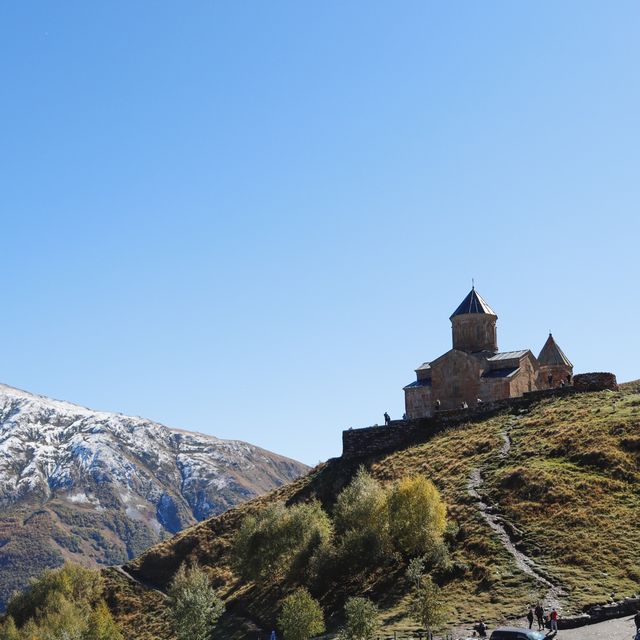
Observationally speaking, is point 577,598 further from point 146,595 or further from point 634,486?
point 146,595

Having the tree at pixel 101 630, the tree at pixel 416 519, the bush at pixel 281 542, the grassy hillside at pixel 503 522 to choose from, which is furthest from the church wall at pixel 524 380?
the tree at pixel 101 630

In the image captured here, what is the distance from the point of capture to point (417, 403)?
67.9 m

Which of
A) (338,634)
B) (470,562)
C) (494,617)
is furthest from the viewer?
(470,562)

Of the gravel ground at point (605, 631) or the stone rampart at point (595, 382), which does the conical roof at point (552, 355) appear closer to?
the stone rampart at point (595, 382)

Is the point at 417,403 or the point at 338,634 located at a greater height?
the point at 417,403

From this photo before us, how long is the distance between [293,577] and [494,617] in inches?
600

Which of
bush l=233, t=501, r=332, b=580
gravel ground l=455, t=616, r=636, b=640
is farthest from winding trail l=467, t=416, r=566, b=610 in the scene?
bush l=233, t=501, r=332, b=580

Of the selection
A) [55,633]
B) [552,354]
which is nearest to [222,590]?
[55,633]

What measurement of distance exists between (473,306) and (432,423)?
36.2ft

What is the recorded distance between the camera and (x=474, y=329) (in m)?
68.4

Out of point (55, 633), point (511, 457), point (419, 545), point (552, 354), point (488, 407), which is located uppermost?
point (552, 354)

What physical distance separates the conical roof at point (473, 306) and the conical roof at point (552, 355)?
191 inches

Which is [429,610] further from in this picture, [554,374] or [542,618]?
[554,374]

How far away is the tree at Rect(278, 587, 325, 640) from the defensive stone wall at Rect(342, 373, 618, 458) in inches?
1014
